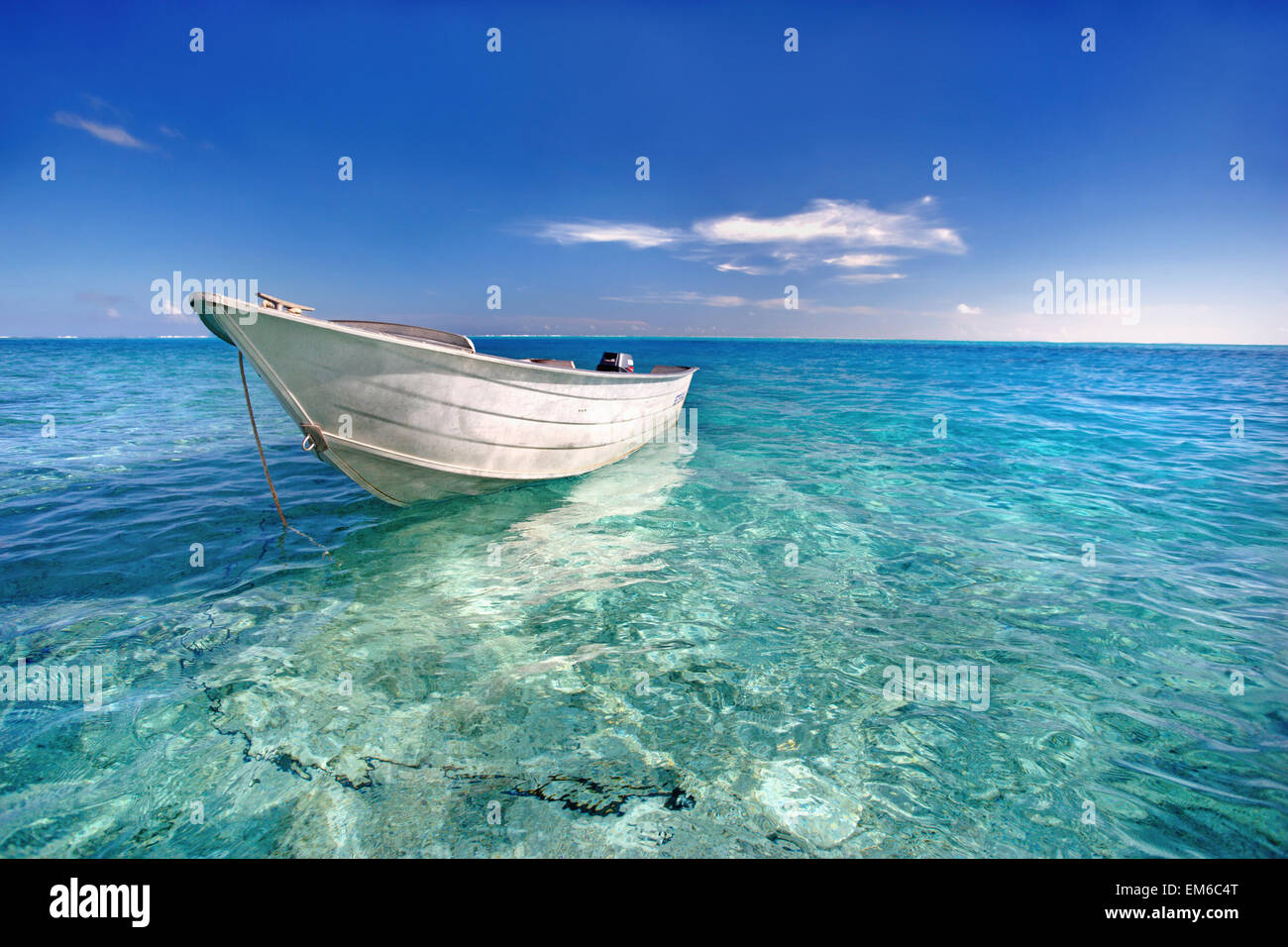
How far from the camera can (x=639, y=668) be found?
4.09 m

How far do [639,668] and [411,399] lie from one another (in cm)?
445

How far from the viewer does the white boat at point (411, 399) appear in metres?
5.59

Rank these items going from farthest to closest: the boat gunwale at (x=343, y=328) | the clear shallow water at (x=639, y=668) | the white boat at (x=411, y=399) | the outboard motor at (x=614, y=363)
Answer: the outboard motor at (x=614, y=363) < the white boat at (x=411, y=399) < the boat gunwale at (x=343, y=328) < the clear shallow water at (x=639, y=668)

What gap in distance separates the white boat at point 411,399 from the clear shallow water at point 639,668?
89 cm

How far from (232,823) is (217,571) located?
4.33 meters

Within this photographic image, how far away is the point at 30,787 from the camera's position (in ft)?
9.42

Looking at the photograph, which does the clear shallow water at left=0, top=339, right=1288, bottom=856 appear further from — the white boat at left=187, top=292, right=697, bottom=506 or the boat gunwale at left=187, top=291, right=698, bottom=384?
the boat gunwale at left=187, top=291, right=698, bottom=384

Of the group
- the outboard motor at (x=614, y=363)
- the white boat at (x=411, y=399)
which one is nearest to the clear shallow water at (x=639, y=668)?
the white boat at (x=411, y=399)

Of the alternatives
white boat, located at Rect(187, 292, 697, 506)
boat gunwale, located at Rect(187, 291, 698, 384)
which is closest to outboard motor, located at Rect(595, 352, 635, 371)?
white boat, located at Rect(187, 292, 697, 506)

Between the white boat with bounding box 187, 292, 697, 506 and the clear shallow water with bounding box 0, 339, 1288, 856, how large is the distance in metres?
0.89

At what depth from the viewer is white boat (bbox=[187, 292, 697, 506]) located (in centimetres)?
559

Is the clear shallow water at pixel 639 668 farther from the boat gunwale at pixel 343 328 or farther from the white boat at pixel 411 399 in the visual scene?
the boat gunwale at pixel 343 328
